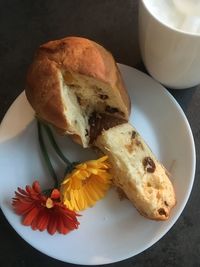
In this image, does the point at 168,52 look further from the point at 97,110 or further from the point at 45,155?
the point at 45,155

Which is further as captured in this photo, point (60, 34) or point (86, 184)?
point (60, 34)

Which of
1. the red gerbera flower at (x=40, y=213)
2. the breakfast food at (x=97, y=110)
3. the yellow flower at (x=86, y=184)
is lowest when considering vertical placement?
the red gerbera flower at (x=40, y=213)

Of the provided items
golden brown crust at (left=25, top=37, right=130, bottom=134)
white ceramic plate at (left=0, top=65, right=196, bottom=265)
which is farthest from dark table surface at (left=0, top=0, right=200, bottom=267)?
golden brown crust at (left=25, top=37, right=130, bottom=134)

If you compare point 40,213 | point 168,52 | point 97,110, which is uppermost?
point 168,52

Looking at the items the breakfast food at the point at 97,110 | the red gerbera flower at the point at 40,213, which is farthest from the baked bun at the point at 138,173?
the red gerbera flower at the point at 40,213

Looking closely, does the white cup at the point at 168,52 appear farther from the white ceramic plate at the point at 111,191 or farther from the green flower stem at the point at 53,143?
the green flower stem at the point at 53,143

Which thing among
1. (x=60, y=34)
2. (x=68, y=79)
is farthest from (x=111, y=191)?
(x=60, y=34)
